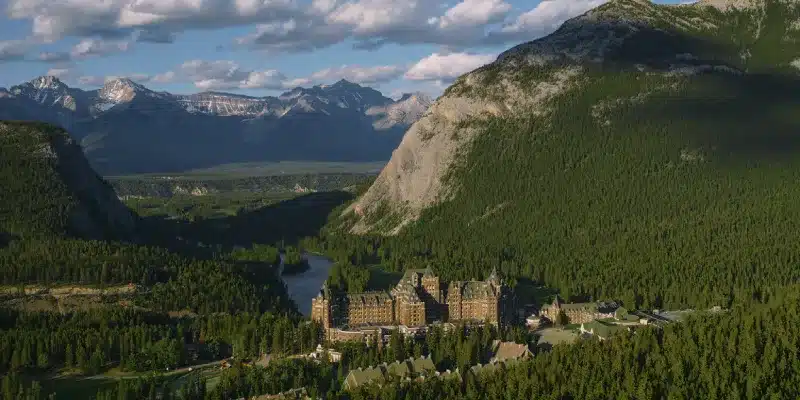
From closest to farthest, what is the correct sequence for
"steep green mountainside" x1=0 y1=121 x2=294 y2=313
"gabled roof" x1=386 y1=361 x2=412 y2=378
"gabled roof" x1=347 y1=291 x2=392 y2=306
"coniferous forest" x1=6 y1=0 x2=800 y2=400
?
1. "coniferous forest" x1=6 y1=0 x2=800 y2=400
2. "gabled roof" x1=386 y1=361 x2=412 y2=378
3. "gabled roof" x1=347 y1=291 x2=392 y2=306
4. "steep green mountainside" x1=0 y1=121 x2=294 y2=313

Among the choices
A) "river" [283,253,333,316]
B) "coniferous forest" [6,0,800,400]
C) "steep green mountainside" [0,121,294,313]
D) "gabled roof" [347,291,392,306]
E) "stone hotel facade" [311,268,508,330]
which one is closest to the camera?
"coniferous forest" [6,0,800,400]

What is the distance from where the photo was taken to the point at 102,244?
169000 millimetres

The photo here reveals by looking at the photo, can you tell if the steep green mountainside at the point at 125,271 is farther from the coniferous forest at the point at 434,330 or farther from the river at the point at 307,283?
the river at the point at 307,283

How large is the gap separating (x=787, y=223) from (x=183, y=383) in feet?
354

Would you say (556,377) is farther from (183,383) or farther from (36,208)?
(36,208)

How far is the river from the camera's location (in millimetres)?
156163

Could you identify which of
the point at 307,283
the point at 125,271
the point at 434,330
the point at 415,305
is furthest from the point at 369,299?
the point at 307,283

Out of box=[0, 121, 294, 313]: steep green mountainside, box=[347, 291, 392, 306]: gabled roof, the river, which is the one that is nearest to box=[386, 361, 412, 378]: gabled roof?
box=[347, 291, 392, 306]: gabled roof

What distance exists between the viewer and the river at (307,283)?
156 meters

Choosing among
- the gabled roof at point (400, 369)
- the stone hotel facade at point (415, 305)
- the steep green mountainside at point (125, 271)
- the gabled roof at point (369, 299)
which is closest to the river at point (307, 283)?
the steep green mountainside at point (125, 271)

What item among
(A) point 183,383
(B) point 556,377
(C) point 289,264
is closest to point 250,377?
(A) point 183,383

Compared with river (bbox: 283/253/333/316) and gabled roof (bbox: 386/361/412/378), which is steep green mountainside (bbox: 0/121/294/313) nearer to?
river (bbox: 283/253/333/316)

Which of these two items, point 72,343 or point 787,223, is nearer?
point 72,343

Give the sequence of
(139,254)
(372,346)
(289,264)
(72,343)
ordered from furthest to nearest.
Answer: (289,264) → (139,254) → (72,343) → (372,346)
